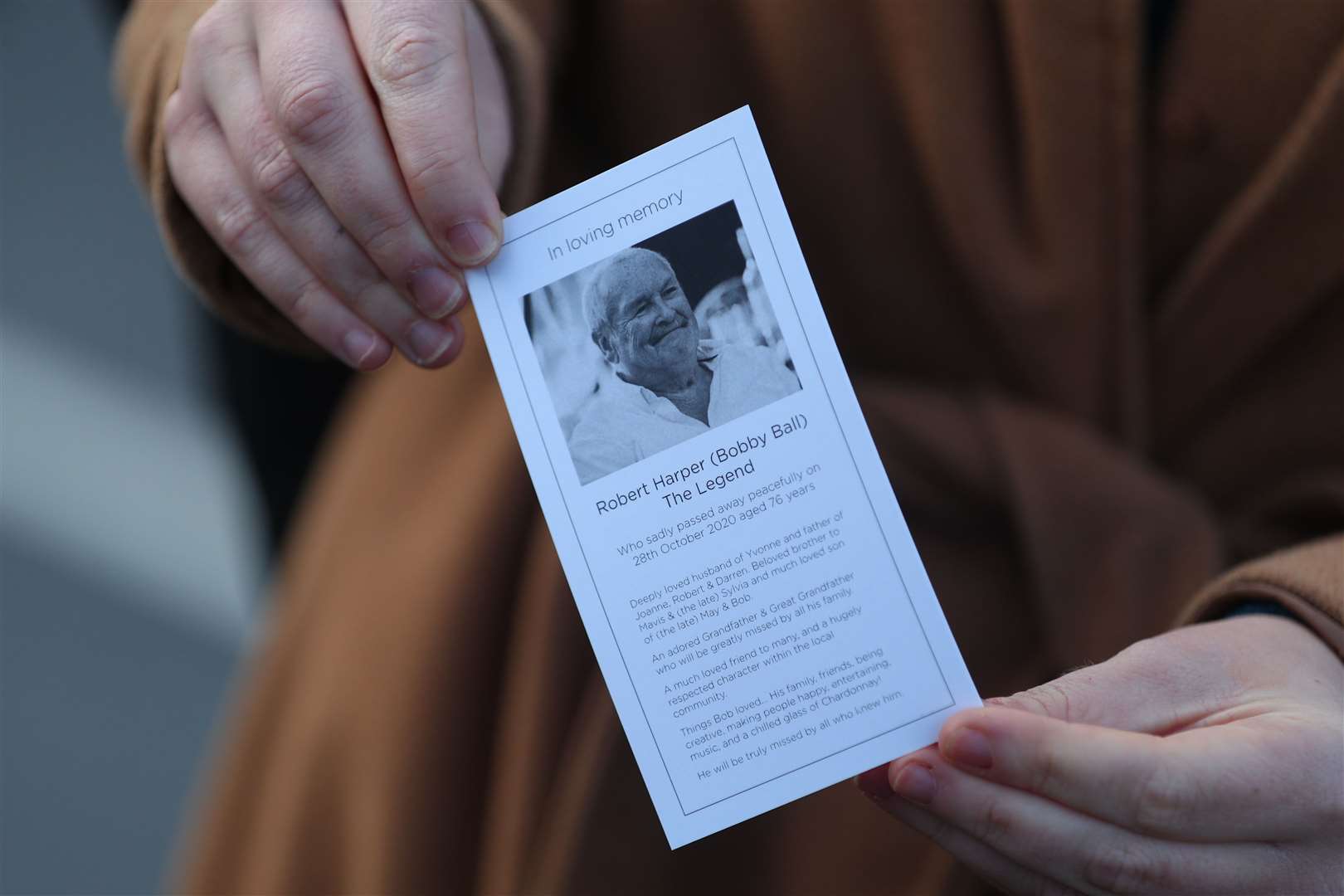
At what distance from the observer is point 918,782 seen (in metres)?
0.54

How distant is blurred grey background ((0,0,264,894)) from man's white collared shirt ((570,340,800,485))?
3.48 ft

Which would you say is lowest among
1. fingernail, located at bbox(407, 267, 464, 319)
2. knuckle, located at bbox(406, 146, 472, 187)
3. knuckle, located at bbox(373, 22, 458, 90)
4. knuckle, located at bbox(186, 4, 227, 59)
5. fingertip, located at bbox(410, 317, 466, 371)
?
fingertip, located at bbox(410, 317, 466, 371)

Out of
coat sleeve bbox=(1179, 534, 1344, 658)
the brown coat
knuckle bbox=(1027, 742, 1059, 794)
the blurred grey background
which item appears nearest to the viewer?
knuckle bbox=(1027, 742, 1059, 794)

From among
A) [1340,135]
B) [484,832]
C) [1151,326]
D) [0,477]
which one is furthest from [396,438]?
[0,477]

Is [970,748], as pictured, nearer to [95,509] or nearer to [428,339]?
[428,339]

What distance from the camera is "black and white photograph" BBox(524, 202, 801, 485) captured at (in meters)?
0.56

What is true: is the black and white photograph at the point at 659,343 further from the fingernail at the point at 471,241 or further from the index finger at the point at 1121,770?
the index finger at the point at 1121,770

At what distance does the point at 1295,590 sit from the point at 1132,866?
0.70ft

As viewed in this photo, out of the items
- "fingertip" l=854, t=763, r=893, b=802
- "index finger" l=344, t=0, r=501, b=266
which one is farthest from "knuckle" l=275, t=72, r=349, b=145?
"fingertip" l=854, t=763, r=893, b=802

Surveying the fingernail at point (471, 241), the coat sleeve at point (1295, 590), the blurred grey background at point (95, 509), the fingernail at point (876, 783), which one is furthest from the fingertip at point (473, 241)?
the blurred grey background at point (95, 509)

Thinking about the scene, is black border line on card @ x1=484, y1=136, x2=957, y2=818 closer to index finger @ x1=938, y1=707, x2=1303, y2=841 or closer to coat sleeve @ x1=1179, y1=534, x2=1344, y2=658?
index finger @ x1=938, y1=707, x2=1303, y2=841

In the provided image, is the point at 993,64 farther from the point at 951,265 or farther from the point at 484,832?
the point at 484,832

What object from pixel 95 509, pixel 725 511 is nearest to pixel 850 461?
pixel 725 511

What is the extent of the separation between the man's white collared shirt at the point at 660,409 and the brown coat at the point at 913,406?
0.78ft
